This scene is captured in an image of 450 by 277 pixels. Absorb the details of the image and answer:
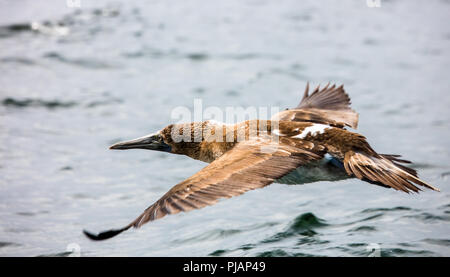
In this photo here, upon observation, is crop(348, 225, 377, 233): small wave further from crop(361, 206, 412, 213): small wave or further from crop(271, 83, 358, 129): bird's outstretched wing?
crop(271, 83, 358, 129): bird's outstretched wing

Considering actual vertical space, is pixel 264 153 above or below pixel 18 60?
above

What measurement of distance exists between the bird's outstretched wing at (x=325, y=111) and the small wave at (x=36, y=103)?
405 centimetres

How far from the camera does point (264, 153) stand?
18.8ft

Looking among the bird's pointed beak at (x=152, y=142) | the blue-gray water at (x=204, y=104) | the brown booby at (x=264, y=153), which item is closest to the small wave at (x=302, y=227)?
the blue-gray water at (x=204, y=104)

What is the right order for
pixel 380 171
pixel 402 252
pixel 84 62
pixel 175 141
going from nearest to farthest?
pixel 380 171 < pixel 402 252 < pixel 175 141 < pixel 84 62

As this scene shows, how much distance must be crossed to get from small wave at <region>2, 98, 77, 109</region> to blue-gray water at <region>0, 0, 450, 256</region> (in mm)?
28

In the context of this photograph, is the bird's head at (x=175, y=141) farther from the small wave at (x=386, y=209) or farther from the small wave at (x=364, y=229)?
the small wave at (x=386, y=209)

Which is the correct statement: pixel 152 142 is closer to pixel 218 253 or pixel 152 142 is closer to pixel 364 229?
pixel 218 253

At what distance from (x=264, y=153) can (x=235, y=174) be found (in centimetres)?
49

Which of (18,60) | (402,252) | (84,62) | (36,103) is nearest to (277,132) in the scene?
(402,252)

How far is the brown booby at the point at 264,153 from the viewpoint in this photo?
5.07m
